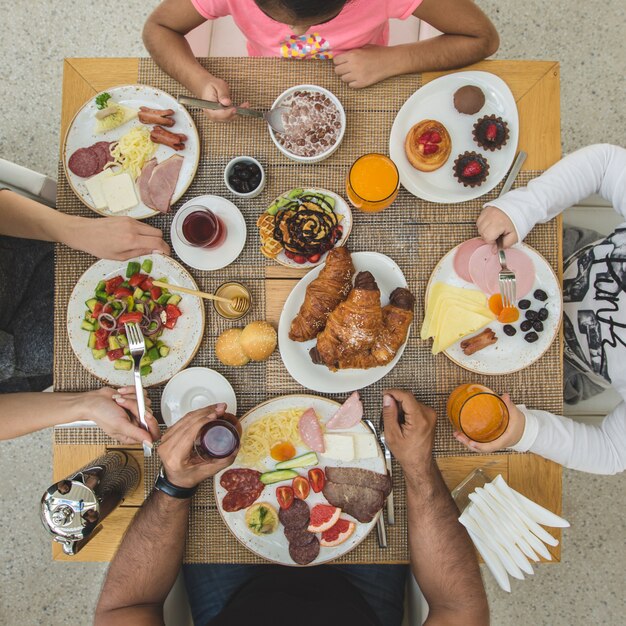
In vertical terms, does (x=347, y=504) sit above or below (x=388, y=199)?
below

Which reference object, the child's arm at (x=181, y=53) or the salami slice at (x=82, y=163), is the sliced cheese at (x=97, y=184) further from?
the child's arm at (x=181, y=53)

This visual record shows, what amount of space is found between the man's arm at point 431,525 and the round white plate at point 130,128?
0.88 metres

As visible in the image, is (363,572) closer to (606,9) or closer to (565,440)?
(565,440)

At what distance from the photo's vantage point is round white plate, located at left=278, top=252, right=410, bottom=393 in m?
1.36

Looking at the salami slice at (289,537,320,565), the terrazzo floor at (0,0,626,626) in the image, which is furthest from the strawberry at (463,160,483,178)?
the terrazzo floor at (0,0,626,626)

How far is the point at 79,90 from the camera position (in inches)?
57.0

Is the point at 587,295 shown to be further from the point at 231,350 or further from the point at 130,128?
the point at 130,128

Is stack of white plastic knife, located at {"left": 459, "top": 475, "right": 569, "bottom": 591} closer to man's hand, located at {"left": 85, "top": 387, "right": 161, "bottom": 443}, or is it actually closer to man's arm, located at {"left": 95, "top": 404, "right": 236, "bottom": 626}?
man's arm, located at {"left": 95, "top": 404, "right": 236, "bottom": 626}

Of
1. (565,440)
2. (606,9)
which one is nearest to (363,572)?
(565,440)

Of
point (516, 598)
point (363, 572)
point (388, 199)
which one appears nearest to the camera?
point (388, 199)

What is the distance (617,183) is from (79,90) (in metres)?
1.62

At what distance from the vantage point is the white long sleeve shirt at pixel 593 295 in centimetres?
133

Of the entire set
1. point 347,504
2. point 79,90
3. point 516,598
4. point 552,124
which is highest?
point 79,90

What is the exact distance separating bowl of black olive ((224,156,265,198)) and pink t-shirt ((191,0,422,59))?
1.32ft
